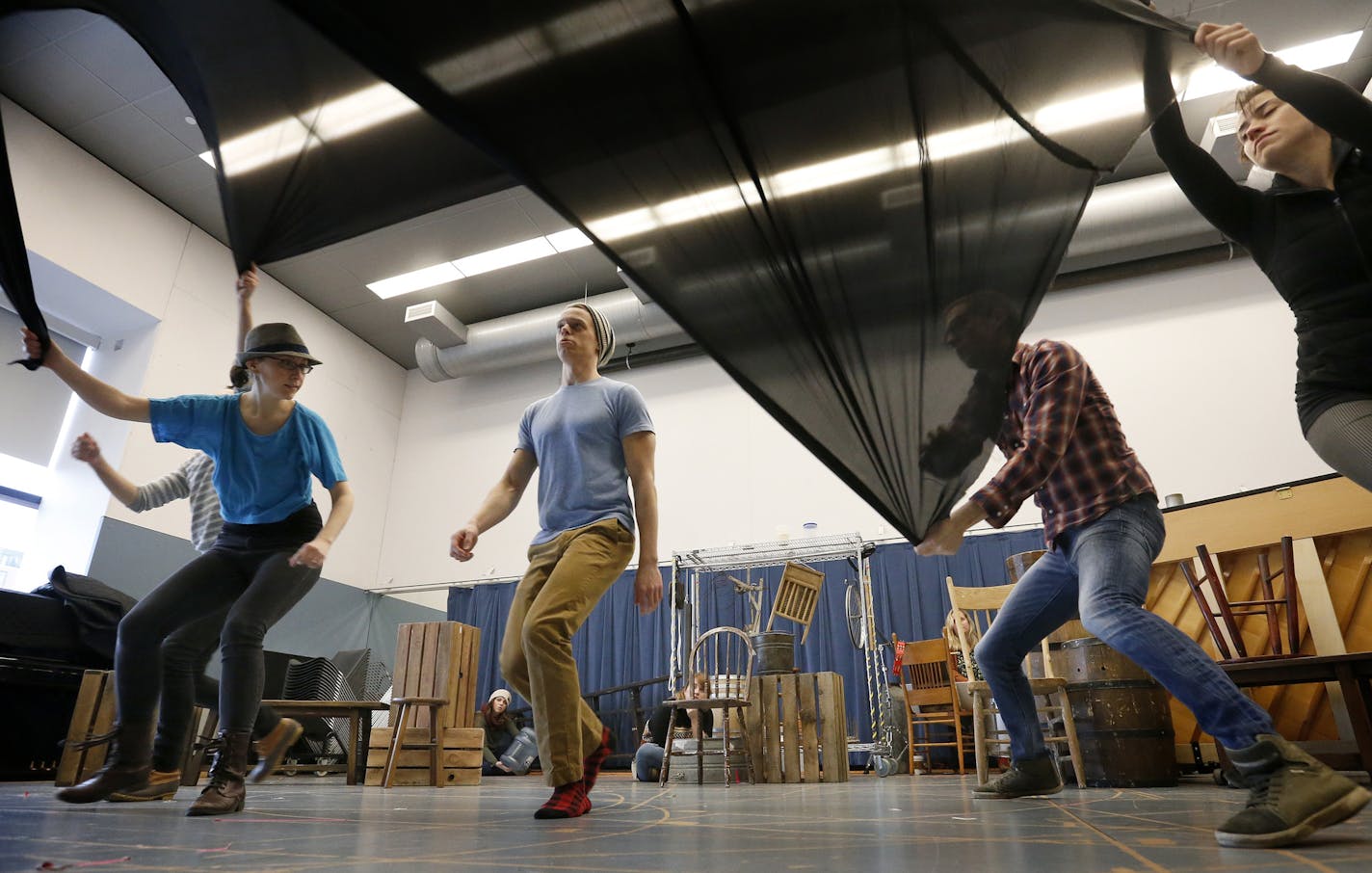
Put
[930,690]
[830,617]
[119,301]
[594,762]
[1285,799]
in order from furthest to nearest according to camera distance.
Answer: [830,617] < [119,301] < [930,690] < [594,762] < [1285,799]

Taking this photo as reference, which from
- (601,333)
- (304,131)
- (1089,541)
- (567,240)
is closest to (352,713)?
(601,333)

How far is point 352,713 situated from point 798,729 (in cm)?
311

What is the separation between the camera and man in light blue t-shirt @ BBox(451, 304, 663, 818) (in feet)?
6.06

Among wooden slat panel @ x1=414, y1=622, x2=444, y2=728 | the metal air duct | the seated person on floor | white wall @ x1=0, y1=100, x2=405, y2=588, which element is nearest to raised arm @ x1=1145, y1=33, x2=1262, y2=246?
wooden slat panel @ x1=414, y1=622, x2=444, y2=728

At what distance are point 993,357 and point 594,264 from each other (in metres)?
7.57

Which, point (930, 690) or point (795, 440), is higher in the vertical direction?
point (795, 440)

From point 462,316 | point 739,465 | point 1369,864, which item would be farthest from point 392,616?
point 1369,864

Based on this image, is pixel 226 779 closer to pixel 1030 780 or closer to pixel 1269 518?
pixel 1030 780

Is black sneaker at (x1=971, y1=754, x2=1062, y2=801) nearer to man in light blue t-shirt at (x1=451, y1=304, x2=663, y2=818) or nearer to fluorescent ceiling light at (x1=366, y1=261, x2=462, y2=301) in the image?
man in light blue t-shirt at (x1=451, y1=304, x2=663, y2=818)

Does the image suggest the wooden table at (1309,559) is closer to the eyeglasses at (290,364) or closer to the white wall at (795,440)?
the white wall at (795,440)

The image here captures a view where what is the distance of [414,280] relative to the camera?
9047mm

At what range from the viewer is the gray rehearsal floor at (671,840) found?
3.30ft

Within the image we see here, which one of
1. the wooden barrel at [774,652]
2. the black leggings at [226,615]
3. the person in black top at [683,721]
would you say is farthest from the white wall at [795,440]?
the black leggings at [226,615]

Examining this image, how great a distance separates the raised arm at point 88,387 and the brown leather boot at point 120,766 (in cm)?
Result: 82
